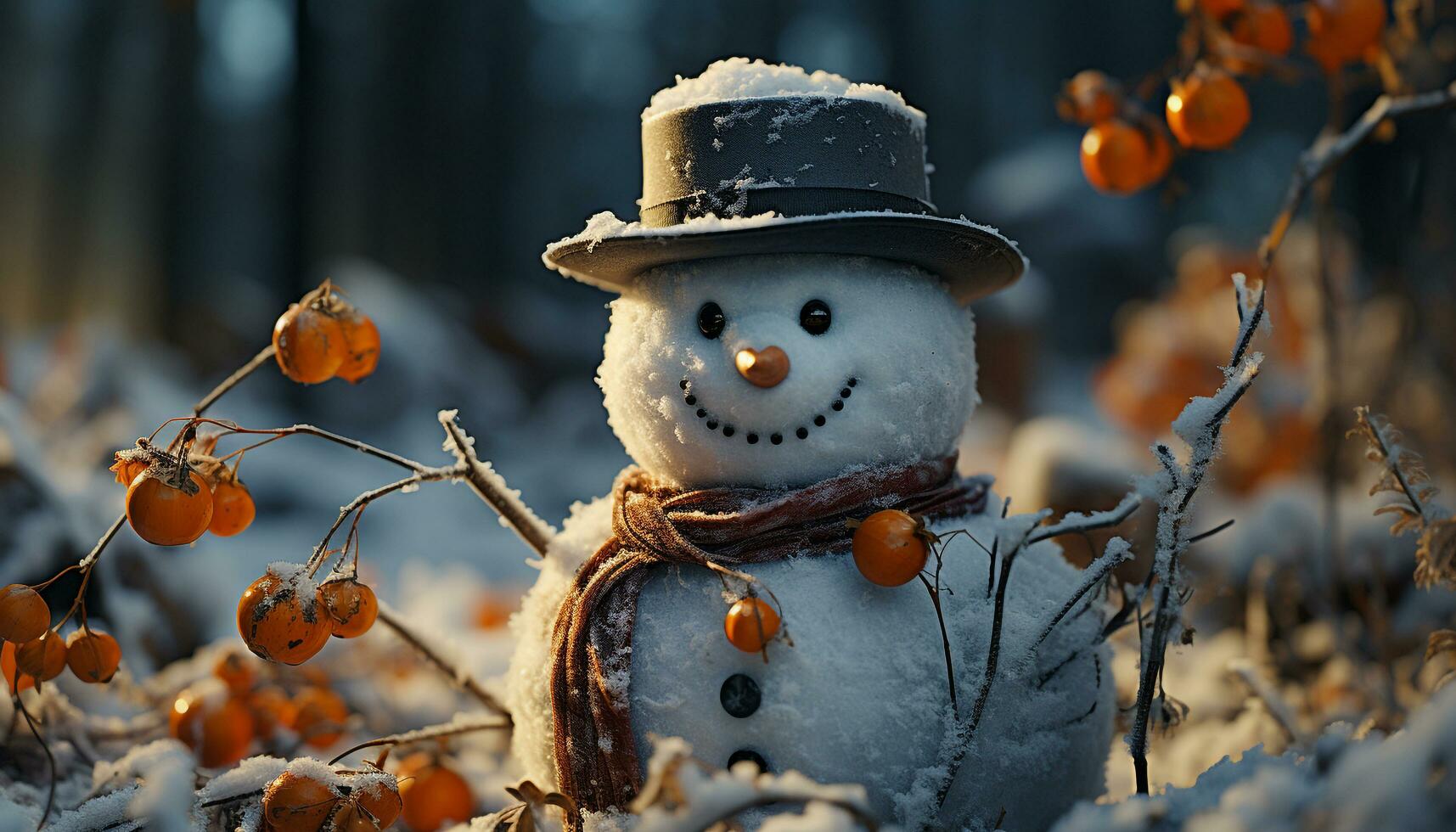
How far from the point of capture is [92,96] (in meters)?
9.99

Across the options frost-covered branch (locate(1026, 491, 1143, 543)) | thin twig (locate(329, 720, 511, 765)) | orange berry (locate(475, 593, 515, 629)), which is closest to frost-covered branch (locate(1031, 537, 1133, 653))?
frost-covered branch (locate(1026, 491, 1143, 543))

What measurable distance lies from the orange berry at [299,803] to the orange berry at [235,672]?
1.61ft

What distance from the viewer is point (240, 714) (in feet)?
4.52

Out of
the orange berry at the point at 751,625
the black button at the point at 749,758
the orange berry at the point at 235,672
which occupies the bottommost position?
the orange berry at the point at 235,672

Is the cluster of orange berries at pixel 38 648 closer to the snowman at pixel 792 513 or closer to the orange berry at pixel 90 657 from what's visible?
the orange berry at pixel 90 657

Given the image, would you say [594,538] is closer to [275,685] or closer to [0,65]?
[275,685]

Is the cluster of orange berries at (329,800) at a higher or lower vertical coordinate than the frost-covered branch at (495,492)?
lower

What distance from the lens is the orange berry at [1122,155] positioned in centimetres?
138

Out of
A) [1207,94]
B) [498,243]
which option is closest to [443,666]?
[1207,94]

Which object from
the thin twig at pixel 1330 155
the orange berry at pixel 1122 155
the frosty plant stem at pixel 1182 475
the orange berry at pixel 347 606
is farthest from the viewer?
the orange berry at pixel 1122 155

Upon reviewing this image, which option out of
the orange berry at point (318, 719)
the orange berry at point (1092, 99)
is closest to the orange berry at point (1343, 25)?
the orange berry at point (1092, 99)

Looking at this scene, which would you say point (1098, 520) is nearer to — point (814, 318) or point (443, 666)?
point (814, 318)

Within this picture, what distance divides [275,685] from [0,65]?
34.8 ft

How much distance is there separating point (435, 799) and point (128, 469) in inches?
21.6
